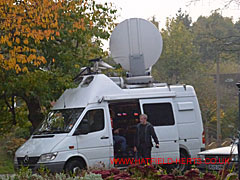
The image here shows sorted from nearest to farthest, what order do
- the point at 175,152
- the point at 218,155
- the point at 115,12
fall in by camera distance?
the point at 218,155
the point at 175,152
the point at 115,12

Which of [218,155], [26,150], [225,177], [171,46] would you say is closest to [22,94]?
[26,150]

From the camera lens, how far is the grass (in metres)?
20.0

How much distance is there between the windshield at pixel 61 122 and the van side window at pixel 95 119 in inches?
11.1

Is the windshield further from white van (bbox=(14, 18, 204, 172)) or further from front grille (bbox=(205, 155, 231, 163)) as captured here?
front grille (bbox=(205, 155, 231, 163))

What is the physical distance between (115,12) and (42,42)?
313 centimetres

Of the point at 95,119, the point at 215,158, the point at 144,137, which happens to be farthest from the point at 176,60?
the point at 215,158

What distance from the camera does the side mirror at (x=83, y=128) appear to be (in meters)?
13.9

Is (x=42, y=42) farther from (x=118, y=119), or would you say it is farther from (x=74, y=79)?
(x=118, y=119)

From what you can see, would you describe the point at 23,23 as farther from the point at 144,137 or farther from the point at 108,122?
the point at 144,137

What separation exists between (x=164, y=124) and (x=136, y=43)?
2.94m

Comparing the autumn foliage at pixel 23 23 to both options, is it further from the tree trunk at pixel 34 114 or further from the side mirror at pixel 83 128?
the tree trunk at pixel 34 114

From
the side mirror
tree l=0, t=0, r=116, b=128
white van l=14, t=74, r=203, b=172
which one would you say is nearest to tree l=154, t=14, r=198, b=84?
tree l=0, t=0, r=116, b=128

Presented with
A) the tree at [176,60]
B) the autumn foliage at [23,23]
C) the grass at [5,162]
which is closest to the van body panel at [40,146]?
the autumn foliage at [23,23]

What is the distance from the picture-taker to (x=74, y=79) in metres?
16.0
